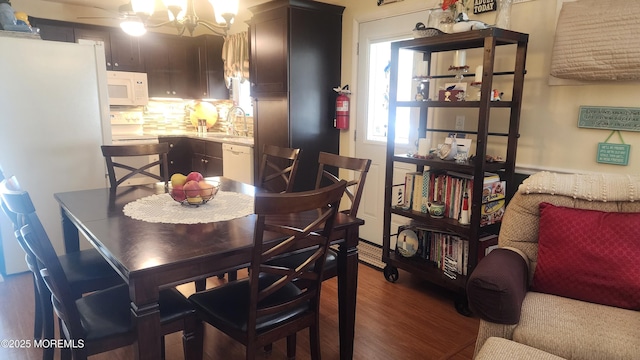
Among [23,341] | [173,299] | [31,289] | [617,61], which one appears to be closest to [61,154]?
[31,289]

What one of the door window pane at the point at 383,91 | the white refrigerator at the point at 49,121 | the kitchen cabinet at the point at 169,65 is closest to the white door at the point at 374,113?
the door window pane at the point at 383,91

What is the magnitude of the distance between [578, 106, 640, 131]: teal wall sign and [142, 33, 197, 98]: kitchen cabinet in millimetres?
4707

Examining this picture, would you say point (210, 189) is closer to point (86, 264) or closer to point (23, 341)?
point (86, 264)

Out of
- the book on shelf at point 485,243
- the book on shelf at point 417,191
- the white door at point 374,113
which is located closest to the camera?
the book on shelf at point 485,243

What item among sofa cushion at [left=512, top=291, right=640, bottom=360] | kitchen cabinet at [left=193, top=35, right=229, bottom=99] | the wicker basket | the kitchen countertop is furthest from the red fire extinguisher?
sofa cushion at [left=512, top=291, right=640, bottom=360]

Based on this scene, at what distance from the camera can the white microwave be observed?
488 cm

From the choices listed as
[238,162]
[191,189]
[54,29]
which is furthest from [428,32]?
[54,29]

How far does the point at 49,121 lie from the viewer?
2947 mm

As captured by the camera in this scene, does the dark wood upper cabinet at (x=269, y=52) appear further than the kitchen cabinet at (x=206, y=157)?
No

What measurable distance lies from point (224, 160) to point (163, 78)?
1.67 metres

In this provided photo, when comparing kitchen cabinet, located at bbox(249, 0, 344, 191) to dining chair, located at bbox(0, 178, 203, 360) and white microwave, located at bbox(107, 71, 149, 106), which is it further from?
dining chair, located at bbox(0, 178, 203, 360)

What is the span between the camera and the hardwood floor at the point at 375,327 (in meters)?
2.08

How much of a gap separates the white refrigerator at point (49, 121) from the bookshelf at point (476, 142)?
2247mm

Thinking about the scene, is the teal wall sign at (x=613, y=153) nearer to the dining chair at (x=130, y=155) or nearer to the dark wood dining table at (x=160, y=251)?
the dark wood dining table at (x=160, y=251)
